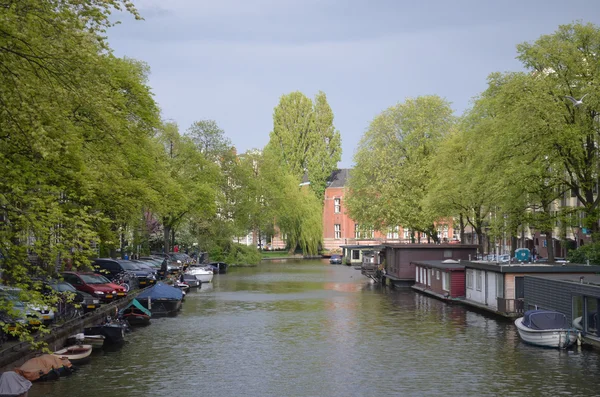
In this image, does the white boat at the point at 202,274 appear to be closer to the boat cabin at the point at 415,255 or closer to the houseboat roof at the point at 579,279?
the boat cabin at the point at 415,255

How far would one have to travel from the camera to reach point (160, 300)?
51000 mm

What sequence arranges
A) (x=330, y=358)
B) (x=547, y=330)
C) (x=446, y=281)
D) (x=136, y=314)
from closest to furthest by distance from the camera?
(x=330, y=358) → (x=547, y=330) → (x=136, y=314) → (x=446, y=281)

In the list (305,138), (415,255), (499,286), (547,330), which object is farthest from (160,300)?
(305,138)

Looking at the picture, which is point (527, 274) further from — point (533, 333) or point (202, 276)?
point (202, 276)

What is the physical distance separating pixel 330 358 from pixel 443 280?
29.6 meters

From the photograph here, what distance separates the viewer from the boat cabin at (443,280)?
59.5m

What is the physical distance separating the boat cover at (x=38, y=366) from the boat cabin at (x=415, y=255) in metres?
50.4

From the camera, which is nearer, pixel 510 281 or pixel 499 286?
pixel 510 281

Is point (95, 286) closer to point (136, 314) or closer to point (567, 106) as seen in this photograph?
point (136, 314)

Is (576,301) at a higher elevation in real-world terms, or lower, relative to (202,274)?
lower

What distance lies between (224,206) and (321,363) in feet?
261

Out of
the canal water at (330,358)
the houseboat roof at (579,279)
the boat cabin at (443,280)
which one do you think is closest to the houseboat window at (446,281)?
the boat cabin at (443,280)

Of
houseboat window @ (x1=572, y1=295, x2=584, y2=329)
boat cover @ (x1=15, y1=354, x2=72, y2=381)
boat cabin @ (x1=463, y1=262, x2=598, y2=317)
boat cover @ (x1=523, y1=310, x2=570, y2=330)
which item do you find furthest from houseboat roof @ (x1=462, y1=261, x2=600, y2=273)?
boat cover @ (x1=15, y1=354, x2=72, y2=381)

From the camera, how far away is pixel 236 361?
33.9m
